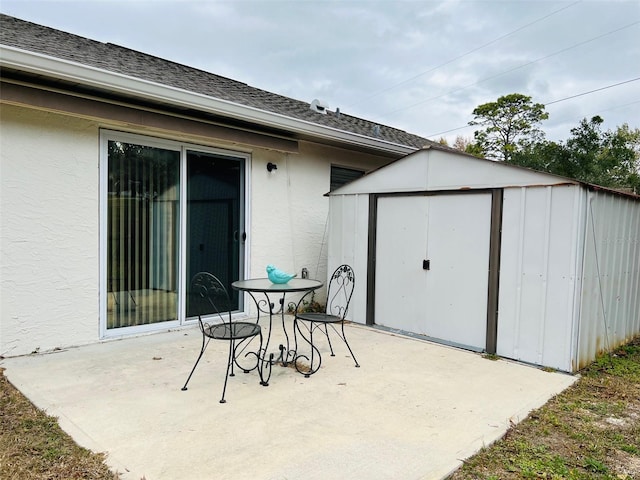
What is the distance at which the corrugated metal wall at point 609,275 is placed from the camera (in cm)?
399

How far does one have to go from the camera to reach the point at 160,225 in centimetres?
499

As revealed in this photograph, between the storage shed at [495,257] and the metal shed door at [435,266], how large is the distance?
12 mm

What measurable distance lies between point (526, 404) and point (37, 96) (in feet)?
16.2

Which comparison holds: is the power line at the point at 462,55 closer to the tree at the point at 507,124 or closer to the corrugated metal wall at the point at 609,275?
the tree at the point at 507,124

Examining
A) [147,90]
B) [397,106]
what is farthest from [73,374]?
[397,106]

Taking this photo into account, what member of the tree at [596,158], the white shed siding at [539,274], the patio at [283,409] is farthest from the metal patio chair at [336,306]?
the tree at [596,158]

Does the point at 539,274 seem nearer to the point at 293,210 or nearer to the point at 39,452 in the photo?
the point at 293,210

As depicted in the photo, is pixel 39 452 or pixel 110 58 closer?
pixel 39 452

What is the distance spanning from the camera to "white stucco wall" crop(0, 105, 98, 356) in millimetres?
3930

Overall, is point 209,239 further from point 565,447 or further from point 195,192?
point 565,447

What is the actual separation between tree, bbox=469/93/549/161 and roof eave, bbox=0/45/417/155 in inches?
771

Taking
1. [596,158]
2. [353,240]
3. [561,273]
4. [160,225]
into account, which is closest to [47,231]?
[160,225]

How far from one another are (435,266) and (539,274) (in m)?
1.14

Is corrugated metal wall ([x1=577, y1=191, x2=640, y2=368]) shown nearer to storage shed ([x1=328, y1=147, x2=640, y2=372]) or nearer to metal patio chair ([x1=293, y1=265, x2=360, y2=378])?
storage shed ([x1=328, y1=147, x2=640, y2=372])
